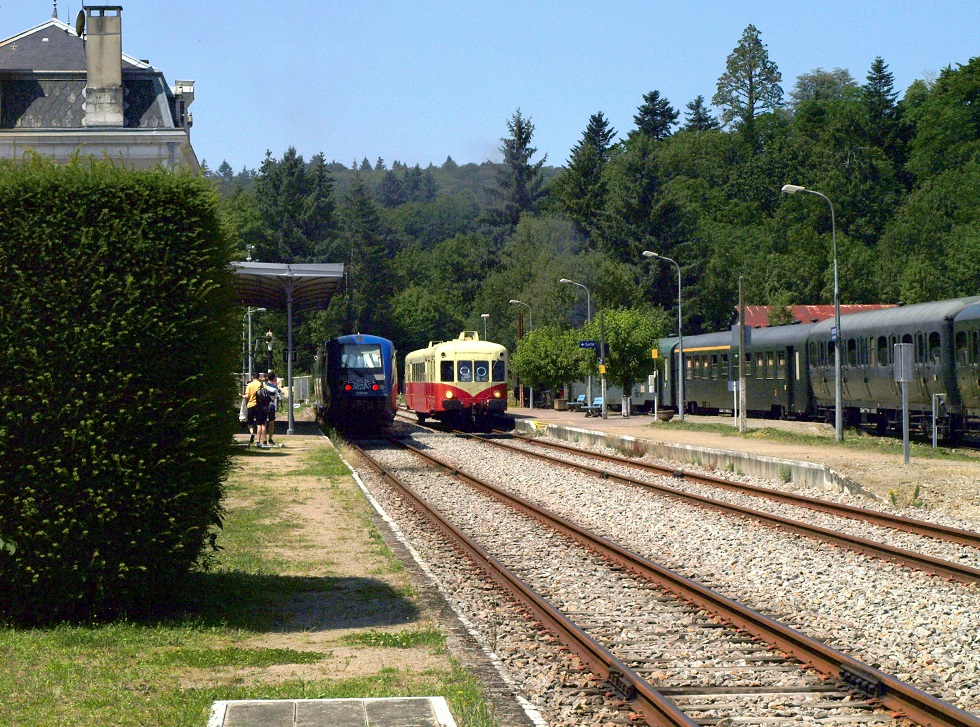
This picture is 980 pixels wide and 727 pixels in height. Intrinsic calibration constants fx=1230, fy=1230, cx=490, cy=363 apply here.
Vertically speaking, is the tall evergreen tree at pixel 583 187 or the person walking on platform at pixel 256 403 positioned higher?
the tall evergreen tree at pixel 583 187

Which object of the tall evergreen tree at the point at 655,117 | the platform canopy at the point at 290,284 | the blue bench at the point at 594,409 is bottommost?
the blue bench at the point at 594,409

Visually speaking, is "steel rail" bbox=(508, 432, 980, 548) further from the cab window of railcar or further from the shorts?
the shorts

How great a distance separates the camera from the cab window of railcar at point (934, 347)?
29016 millimetres

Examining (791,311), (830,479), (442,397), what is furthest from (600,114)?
(830,479)

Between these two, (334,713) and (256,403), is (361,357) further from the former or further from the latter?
(334,713)

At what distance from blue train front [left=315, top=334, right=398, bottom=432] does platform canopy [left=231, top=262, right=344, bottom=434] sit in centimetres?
168

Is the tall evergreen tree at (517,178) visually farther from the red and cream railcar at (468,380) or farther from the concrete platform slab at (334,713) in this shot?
the concrete platform slab at (334,713)

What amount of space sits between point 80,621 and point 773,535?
28.7ft

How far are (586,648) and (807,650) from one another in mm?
1519

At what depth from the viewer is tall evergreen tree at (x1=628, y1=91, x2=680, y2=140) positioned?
427 ft

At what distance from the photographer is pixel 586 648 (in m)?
8.66

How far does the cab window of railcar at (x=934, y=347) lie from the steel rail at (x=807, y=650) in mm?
17473

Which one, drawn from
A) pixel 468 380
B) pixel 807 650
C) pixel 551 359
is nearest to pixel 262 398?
pixel 468 380

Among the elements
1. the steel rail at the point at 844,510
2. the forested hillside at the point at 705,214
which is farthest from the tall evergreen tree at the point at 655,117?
the steel rail at the point at 844,510
